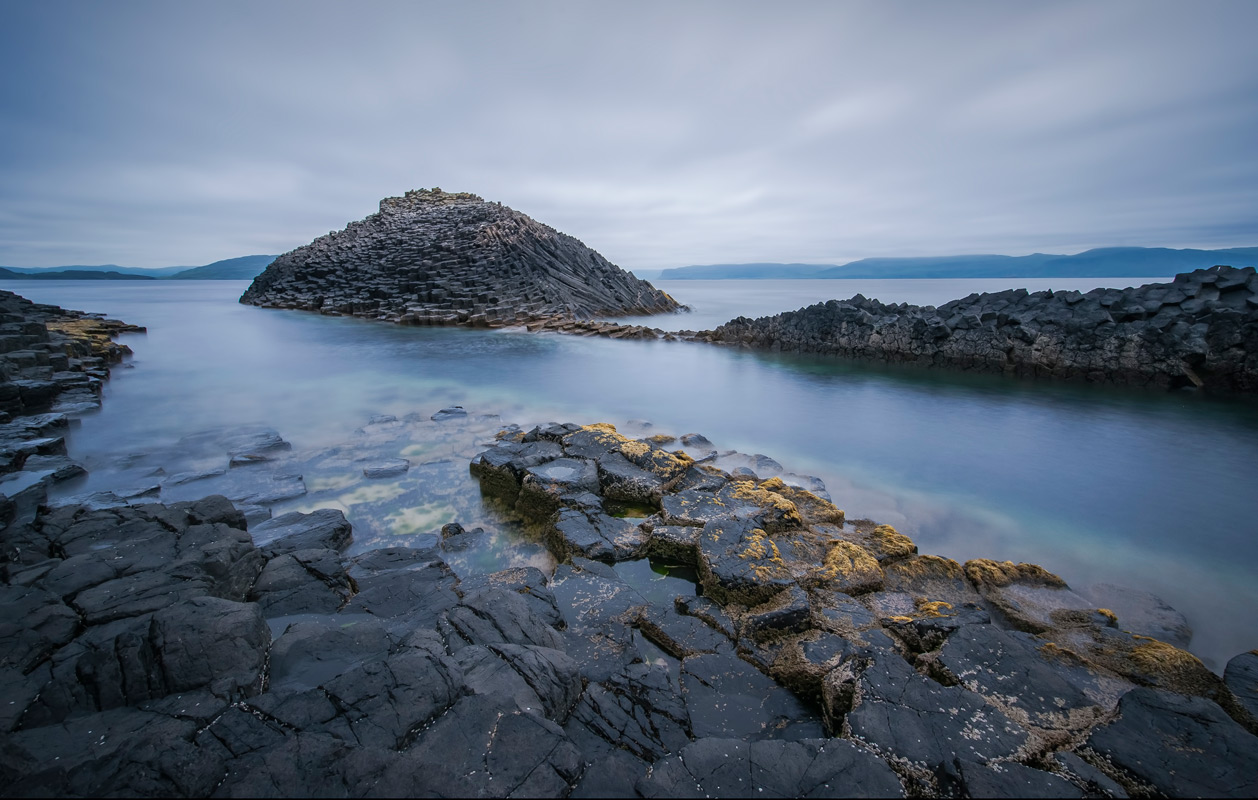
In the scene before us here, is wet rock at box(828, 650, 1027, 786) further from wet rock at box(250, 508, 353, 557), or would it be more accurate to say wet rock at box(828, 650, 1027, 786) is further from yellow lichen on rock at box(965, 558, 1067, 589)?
wet rock at box(250, 508, 353, 557)

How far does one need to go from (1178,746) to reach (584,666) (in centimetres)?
271

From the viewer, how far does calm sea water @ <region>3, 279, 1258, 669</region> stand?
4.76 m

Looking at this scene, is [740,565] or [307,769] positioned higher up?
[307,769]

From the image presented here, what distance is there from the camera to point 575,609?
11.3ft

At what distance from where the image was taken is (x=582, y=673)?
2.78 m

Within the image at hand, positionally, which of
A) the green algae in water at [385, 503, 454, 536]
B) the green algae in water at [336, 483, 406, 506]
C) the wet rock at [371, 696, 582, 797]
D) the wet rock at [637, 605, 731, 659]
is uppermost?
the wet rock at [371, 696, 582, 797]

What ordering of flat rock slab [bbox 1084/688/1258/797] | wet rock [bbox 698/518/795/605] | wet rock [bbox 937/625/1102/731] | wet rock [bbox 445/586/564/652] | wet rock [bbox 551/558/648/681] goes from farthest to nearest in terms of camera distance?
wet rock [bbox 698/518/795/605]
wet rock [bbox 551/558/648/681]
wet rock [bbox 445/586/564/652]
wet rock [bbox 937/625/1102/731]
flat rock slab [bbox 1084/688/1258/797]

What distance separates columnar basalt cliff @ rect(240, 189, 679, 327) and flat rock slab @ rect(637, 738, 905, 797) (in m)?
21.6

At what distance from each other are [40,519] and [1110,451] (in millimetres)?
11982

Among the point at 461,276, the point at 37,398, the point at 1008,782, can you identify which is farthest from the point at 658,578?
the point at 461,276

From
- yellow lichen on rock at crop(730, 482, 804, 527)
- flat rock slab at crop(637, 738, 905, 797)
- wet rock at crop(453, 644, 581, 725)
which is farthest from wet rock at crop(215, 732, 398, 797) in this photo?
yellow lichen on rock at crop(730, 482, 804, 527)

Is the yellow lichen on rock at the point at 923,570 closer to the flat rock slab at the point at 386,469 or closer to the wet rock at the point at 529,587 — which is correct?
the wet rock at the point at 529,587

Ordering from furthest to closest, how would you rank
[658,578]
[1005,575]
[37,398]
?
[37,398] < [658,578] < [1005,575]

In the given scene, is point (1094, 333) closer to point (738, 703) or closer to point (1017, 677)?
point (1017, 677)
